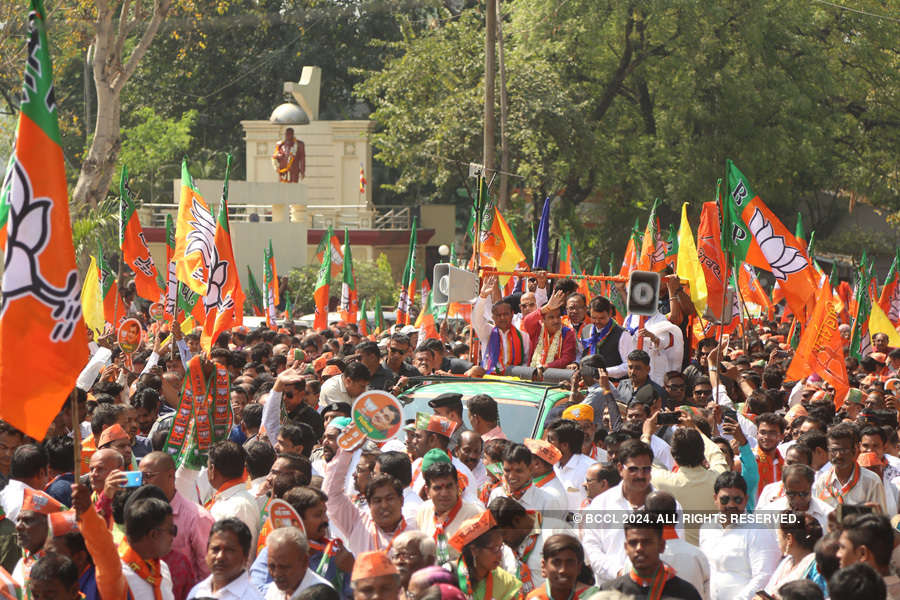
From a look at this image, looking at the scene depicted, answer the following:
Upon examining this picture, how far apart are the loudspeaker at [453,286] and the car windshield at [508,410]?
210 cm

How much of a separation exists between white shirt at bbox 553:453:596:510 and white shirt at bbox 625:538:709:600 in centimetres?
139

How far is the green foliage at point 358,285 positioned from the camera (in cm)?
3266

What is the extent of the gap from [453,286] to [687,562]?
17.6 feet

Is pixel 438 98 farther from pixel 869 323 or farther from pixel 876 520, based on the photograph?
pixel 876 520

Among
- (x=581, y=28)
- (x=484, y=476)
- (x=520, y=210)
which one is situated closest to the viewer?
(x=484, y=476)

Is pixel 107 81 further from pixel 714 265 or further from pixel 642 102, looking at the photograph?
pixel 642 102

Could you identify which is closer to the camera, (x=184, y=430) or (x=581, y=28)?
(x=184, y=430)

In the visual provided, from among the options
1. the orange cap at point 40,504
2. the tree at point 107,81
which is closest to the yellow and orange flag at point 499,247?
the tree at point 107,81

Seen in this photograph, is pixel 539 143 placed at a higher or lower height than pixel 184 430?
higher

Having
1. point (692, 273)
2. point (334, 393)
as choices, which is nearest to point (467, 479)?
point (334, 393)

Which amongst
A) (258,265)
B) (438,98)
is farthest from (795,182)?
(258,265)

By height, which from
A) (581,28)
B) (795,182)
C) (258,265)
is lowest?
(258,265)

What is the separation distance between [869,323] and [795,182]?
68.3ft

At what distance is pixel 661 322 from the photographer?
10.8 metres
